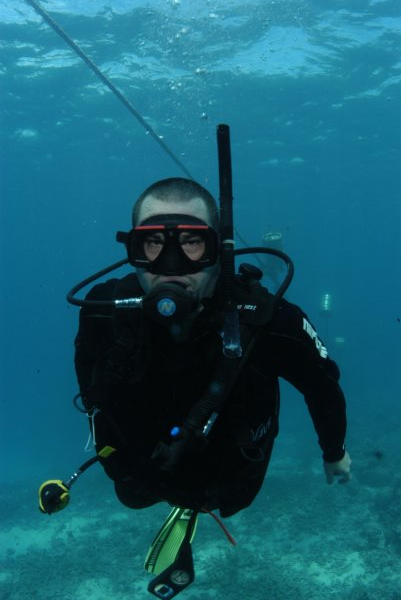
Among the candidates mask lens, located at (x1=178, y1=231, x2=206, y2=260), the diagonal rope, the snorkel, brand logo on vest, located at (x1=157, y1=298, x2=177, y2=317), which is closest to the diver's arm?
the snorkel

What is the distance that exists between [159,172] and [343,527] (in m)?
32.6

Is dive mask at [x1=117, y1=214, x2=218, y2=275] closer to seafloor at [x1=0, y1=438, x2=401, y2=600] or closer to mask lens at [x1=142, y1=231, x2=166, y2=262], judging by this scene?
mask lens at [x1=142, y1=231, x2=166, y2=262]

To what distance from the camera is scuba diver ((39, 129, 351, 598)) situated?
9.44 feet

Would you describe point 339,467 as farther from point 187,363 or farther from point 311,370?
point 187,363

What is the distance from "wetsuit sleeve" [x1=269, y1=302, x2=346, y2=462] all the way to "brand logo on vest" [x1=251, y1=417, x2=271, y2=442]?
15.8 inches

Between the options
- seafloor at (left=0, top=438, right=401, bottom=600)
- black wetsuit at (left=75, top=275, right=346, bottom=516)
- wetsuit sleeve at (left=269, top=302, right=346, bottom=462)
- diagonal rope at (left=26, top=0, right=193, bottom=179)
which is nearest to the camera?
black wetsuit at (left=75, top=275, right=346, bottom=516)

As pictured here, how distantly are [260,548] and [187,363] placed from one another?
9490 mm

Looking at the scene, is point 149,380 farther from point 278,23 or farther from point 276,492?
point 278,23

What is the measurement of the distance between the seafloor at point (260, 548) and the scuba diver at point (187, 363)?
7247 millimetres

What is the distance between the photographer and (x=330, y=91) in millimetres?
25125

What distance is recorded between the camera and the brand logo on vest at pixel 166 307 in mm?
2633

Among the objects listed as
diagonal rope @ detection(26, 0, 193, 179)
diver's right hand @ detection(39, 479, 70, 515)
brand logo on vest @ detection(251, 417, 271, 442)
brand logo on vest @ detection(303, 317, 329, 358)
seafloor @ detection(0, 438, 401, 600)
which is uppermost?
diagonal rope @ detection(26, 0, 193, 179)

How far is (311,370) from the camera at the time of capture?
340cm

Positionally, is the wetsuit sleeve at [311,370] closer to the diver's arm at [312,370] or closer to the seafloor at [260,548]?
the diver's arm at [312,370]
